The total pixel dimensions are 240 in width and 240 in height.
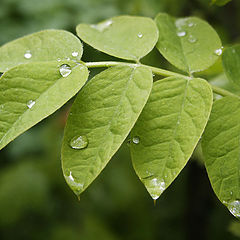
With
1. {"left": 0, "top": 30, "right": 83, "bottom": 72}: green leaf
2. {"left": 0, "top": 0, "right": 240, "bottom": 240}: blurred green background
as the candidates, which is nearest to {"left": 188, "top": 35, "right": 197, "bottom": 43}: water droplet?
{"left": 0, "top": 30, "right": 83, "bottom": 72}: green leaf

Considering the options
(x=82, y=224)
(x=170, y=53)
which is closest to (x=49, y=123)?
(x=82, y=224)

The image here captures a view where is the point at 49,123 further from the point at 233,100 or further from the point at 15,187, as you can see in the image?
the point at 233,100

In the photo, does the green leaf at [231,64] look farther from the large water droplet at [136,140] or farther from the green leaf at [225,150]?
the large water droplet at [136,140]

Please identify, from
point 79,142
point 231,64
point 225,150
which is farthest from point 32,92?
point 231,64

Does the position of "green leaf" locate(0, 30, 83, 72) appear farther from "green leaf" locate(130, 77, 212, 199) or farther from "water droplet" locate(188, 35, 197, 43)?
"water droplet" locate(188, 35, 197, 43)

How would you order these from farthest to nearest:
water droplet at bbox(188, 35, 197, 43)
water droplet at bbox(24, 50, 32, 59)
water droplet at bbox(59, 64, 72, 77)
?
water droplet at bbox(188, 35, 197, 43) < water droplet at bbox(24, 50, 32, 59) < water droplet at bbox(59, 64, 72, 77)

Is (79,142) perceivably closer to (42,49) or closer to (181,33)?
(42,49)

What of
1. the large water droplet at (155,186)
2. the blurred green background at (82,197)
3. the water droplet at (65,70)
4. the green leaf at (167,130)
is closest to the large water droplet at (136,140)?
the green leaf at (167,130)
